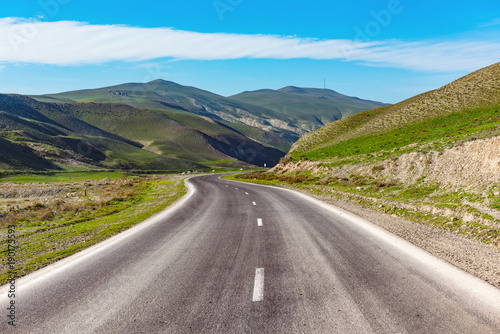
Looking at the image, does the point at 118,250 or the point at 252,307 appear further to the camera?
the point at 118,250

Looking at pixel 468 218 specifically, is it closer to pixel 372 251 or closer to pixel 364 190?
pixel 372 251

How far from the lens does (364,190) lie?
1001 inches

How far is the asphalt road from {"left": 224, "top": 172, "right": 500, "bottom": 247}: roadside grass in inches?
140

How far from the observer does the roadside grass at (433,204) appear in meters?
11.2

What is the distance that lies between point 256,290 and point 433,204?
1352cm

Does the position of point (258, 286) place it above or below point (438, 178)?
below

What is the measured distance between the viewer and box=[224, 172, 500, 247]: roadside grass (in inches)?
443

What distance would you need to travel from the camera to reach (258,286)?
20.0ft

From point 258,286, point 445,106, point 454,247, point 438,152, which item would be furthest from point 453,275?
point 445,106

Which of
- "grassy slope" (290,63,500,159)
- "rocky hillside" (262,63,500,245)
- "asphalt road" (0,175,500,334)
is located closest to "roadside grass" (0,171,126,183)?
"grassy slope" (290,63,500,159)

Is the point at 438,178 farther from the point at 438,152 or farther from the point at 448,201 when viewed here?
the point at 448,201

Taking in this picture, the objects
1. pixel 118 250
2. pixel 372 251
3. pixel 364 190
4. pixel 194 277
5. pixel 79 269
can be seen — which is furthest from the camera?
pixel 364 190

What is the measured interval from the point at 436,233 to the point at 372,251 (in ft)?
13.2

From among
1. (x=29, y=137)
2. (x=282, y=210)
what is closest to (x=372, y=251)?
(x=282, y=210)
